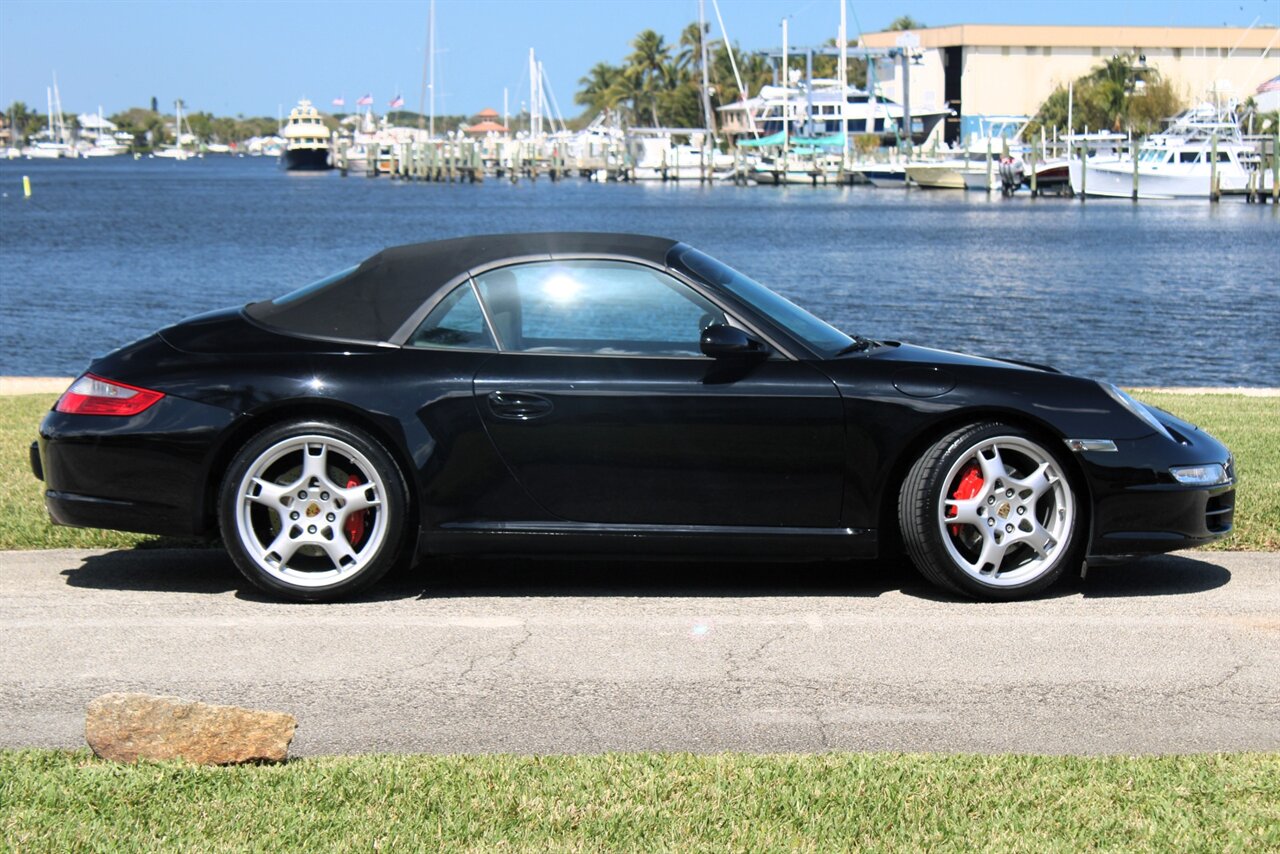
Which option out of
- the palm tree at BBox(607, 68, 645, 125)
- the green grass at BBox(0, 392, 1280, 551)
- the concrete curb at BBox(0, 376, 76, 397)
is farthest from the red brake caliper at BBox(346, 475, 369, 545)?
the palm tree at BBox(607, 68, 645, 125)

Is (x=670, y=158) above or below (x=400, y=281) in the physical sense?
above

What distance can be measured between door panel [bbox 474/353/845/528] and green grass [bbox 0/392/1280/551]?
2.21 metres

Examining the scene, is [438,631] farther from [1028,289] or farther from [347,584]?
[1028,289]

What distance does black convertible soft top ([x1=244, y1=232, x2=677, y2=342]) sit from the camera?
20.0 ft

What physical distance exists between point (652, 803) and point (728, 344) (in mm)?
2398

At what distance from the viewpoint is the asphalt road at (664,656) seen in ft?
14.8

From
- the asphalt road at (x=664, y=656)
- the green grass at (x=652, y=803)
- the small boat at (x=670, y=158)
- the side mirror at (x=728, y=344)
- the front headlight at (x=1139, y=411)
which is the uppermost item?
the small boat at (x=670, y=158)

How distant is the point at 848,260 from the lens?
46.1m

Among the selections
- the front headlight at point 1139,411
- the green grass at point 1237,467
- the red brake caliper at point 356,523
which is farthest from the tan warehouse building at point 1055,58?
the red brake caliper at point 356,523

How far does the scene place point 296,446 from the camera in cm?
588

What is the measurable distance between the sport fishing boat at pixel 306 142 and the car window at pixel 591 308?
160 m

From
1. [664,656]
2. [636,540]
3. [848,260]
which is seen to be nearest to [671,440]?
[636,540]

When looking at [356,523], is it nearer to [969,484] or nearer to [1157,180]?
[969,484]

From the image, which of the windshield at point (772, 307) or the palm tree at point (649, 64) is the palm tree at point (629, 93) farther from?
the windshield at point (772, 307)
